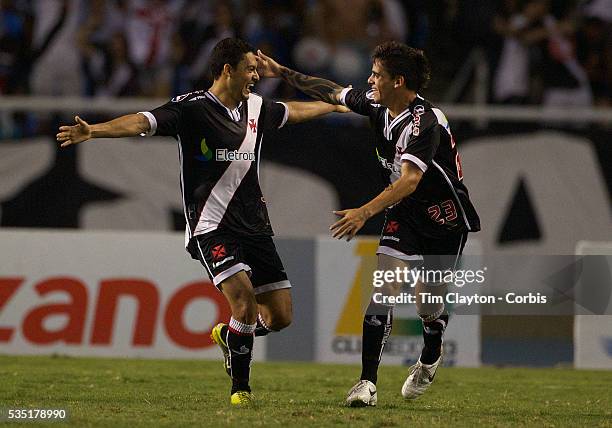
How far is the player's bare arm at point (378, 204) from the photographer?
27.1ft

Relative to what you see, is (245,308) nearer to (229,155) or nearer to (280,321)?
(280,321)

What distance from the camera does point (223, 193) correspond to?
939 cm

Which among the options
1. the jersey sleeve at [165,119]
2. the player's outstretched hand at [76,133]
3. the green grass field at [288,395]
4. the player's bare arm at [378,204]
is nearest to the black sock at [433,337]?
the green grass field at [288,395]

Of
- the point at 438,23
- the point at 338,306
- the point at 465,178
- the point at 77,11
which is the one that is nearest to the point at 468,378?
the point at 338,306

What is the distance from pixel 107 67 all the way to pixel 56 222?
8.01 feet

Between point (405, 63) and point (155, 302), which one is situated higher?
point (405, 63)

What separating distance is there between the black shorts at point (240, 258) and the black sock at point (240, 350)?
350 millimetres

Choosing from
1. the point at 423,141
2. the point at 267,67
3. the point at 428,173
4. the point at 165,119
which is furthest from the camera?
the point at 267,67

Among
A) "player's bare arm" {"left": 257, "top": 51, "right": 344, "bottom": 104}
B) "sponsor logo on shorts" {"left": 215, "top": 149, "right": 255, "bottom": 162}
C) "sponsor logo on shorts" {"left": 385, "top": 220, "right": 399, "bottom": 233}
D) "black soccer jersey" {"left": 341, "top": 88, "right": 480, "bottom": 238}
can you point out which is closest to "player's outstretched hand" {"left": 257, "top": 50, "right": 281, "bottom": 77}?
"player's bare arm" {"left": 257, "top": 51, "right": 344, "bottom": 104}

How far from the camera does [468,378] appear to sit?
1259 cm

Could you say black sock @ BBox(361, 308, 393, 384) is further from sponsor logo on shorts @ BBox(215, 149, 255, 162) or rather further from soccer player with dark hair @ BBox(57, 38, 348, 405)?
sponsor logo on shorts @ BBox(215, 149, 255, 162)

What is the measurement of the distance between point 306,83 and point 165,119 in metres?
1.60

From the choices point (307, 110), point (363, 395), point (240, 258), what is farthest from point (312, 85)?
point (363, 395)

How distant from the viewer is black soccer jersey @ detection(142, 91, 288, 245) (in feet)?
30.7
